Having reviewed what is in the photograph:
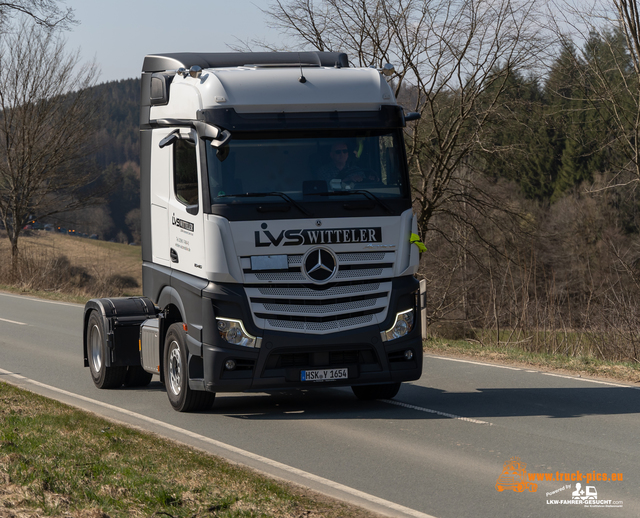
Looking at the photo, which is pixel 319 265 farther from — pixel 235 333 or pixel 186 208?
pixel 186 208

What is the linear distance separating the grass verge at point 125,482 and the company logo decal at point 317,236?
2.19 m

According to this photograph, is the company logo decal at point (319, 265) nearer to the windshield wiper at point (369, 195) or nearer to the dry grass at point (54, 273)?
the windshield wiper at point (369, 195)

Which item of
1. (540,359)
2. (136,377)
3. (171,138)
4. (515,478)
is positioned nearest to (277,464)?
(515,478)

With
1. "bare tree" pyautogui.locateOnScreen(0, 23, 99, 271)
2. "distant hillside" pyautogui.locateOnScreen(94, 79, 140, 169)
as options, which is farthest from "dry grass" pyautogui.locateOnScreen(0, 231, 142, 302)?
"distant hillside" pyautogui.locateOnScreen(94, 79, 140, 169)

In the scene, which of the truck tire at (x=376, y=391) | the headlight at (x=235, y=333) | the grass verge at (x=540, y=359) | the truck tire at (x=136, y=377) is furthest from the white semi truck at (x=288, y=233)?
the grass verge at (x=540, y=359)

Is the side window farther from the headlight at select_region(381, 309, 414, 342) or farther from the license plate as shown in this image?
the headlight at select_region(381, 309, 414, 342)

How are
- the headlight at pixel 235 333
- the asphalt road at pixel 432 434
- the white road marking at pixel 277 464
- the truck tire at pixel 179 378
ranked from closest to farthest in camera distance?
the white road marking at pixel 277 464 < the asphalt road at pixel 432 434 < the headlight at pixel 235 333 < the truck tire at pixel 179 378

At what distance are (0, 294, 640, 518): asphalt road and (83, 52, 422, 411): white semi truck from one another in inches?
21.7

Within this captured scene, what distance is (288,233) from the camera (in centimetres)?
798

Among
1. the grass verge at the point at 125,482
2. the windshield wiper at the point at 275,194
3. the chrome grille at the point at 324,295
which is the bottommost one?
the grass verge at the point at 125,482

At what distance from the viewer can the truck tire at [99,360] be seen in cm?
1023

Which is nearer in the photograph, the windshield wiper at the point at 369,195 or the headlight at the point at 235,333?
the headlight at the point at 235,333

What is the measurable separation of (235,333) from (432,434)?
7.06 feet

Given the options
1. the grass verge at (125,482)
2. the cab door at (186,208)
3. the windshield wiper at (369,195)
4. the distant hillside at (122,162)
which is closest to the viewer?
the grass verge at (125,482)
